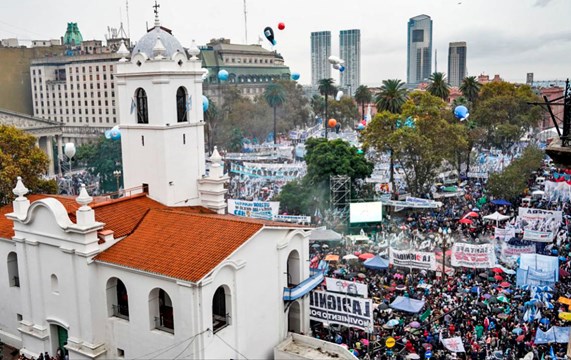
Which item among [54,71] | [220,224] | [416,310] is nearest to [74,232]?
[220,224]

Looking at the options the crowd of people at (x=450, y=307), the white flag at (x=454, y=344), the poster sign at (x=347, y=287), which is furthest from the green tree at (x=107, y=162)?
the white flag at (x=454, y=344)

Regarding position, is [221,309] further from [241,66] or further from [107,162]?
[241,66]

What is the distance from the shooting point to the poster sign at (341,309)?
2352 cm

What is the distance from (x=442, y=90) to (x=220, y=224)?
58.9 m

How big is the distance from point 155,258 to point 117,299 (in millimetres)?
3314

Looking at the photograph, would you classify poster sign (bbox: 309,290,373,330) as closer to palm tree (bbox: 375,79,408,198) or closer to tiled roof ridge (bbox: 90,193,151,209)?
tiled roof ridge (bbox: 90,193,151,209)

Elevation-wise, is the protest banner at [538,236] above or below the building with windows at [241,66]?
below

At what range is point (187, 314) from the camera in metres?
19.7

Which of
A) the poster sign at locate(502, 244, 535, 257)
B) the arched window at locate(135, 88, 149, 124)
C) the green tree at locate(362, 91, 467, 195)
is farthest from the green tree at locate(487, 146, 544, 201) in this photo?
the arched window at locate(135, 88, 149, 124)

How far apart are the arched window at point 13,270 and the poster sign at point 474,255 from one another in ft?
72.7

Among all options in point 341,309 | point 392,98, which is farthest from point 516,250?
point 392,98

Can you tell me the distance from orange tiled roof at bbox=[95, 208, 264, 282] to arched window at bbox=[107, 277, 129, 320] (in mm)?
1271

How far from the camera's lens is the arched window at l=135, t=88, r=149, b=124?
27.1 meters

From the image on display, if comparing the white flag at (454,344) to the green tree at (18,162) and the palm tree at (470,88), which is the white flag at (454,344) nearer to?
the green tree at (18,162)
